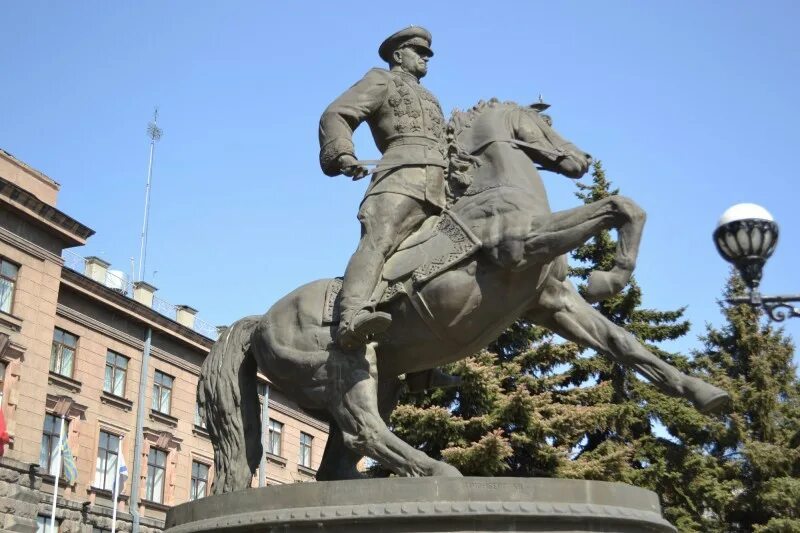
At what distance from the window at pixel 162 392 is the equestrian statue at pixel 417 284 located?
31.3m

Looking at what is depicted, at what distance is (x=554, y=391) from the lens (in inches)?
946

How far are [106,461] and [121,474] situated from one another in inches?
29.4

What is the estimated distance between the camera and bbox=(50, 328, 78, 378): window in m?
33.7

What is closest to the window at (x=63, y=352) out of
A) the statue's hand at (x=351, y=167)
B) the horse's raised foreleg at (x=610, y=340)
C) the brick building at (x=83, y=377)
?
the brick building at (x=83, y=377)

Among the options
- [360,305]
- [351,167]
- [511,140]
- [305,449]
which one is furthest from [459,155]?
[305,449]

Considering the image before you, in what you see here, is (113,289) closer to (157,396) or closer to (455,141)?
(157,396)

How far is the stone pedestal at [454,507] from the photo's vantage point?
6.03 m

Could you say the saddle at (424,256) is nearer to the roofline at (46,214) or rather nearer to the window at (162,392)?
the roofline at (46,214)

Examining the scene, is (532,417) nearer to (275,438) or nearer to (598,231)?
(598,231)

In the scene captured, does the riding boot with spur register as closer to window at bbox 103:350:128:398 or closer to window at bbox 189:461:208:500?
window at bbox 103:350:128:398

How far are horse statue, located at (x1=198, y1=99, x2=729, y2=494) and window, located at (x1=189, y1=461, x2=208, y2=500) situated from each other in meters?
32.8

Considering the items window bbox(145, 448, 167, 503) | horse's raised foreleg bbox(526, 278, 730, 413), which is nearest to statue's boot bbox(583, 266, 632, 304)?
horse's raised foreleg bbox(526, 278, 730, 413)

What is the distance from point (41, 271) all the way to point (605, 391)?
18.5 meters

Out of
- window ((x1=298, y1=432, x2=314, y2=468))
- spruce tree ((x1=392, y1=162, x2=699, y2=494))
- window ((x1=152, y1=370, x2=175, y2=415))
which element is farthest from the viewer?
window ((x1=298, y1=432, x2=314, y2=468))
